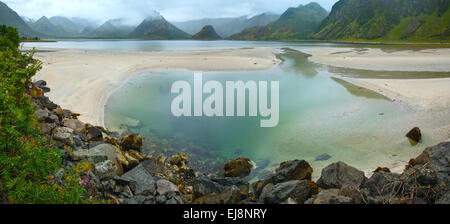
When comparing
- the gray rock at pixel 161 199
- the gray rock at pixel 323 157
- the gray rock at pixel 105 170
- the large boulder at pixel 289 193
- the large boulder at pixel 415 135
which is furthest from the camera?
the large boulder at pixel 415 135

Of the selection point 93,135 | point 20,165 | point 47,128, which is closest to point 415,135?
point 20,165

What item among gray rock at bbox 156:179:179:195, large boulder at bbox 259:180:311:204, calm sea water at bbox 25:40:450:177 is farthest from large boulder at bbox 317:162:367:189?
gray rock at bbox 156:179:179:195

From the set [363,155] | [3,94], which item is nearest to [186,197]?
[3,94]

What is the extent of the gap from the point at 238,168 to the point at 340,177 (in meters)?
4.30

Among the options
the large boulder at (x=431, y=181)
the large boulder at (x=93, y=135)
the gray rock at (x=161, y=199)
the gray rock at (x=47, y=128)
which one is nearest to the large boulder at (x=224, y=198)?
the gray rock at (x=161, y=199)

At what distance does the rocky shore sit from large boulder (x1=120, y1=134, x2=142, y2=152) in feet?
3.42

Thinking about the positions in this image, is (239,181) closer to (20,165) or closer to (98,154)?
(98,154)

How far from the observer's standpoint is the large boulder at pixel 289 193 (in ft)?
25.5

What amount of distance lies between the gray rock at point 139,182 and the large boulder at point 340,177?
19.8 feet

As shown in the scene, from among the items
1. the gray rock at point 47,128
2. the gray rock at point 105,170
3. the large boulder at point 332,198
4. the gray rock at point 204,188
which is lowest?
the gray rock at point 204,188

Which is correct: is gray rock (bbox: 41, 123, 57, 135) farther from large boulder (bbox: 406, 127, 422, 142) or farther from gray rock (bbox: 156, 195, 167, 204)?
large boulder (bbox: 406, 127, 422, 142)

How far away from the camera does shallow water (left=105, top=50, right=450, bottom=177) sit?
42.3ft

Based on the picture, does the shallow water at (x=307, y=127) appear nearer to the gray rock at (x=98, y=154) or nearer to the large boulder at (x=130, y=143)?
the large boulder at (x=130, y=143)

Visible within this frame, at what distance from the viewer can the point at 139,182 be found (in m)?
8.88
